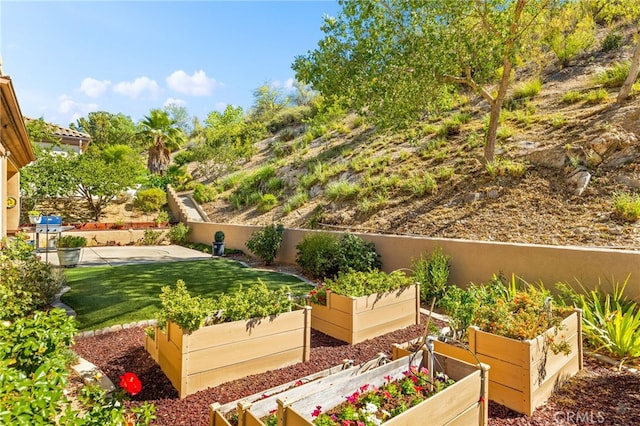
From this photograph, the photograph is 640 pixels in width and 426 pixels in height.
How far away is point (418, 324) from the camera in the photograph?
15.1ft

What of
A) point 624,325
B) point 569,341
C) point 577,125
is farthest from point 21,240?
point 577,125

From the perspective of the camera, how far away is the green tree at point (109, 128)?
31125mm

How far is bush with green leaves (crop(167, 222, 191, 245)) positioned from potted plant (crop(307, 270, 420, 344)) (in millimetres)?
11844

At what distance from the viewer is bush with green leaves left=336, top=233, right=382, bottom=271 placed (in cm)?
705

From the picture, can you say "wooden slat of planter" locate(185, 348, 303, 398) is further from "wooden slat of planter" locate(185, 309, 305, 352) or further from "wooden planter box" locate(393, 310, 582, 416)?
"wooden planter box" locate(393, 310, 582, 416)

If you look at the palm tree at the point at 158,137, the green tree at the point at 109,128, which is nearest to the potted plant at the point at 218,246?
the palm tree at the point at 158,137

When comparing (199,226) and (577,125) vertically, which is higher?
(577,125)

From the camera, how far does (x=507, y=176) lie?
7.93 meters

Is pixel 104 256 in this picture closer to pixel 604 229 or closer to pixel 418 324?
pixel 418 324

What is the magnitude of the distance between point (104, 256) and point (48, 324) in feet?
34.0

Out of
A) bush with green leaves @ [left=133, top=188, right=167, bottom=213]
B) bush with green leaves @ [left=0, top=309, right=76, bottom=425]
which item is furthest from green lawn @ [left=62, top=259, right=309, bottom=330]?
bush with green leaves @ [left=133, top=188, right=167, bottom=213]

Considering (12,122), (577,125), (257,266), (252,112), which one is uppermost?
(252,112)

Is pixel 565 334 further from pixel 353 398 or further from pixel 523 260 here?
pixel 523 260

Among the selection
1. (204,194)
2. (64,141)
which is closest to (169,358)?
(204,194)
